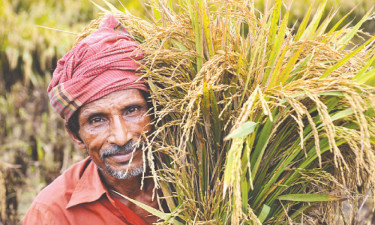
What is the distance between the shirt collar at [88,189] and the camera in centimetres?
180

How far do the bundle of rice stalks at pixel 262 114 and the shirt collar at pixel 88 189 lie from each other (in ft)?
1.51

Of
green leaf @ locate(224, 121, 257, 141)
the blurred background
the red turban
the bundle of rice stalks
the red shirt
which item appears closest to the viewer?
green leaf @ locate(224, 121, 257, 141)

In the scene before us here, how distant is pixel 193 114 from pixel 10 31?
3.54 meters

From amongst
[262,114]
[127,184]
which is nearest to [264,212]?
[262,114]

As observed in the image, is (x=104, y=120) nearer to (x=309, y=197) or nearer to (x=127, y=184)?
(x=127, y=184)

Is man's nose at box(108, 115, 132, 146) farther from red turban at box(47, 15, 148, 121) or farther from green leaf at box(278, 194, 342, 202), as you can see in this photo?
green leaf at box(278, 194, 342, 202)

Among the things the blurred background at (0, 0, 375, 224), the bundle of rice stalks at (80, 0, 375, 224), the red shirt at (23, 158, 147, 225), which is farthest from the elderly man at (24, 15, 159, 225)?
the blurred background at (0, 0, 375, 224)

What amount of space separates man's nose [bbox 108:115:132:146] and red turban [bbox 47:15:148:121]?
0.12 meters

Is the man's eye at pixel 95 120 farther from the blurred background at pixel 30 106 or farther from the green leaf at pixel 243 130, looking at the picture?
the blurred background at pixel 30 106

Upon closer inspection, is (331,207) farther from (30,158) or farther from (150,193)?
(30,158)

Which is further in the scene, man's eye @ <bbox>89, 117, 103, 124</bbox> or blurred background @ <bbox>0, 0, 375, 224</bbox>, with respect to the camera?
blurred background @ <bbox>0, 0, 375, 224</bbox>

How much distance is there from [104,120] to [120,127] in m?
0.10

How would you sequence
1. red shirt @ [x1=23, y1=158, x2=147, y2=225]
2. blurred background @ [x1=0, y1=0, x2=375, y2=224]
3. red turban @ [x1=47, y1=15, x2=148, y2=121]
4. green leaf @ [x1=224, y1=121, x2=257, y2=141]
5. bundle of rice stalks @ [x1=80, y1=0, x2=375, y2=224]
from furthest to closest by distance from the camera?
blurred background @ [x1=0, y1=0, x2=375, y2=224] < red shirt @ [x1=23, y1=158, x2=147, y2=225] < red turban @ [x1=47, y1=15, x2=148, y2=121] < bundle of rice stalks @ [x1=80, y1=0, x2=375, y2=224] < green leaf @ [x1=224, y1=121, x2=257, y2=141]

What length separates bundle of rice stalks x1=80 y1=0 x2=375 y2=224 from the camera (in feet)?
3.94
